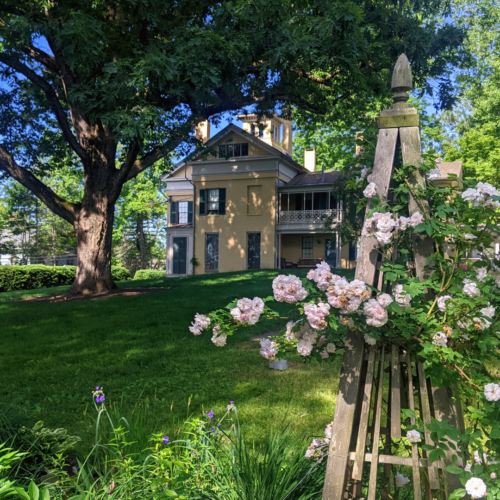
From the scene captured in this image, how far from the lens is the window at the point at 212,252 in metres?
25.7

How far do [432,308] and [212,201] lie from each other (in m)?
24.2

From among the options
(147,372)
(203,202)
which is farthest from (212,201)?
(147,372)

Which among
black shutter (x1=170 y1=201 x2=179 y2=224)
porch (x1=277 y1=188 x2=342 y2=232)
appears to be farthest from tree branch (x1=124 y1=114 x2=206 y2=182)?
black shutter (x1=170 y1=201 x2=179 y2=224)

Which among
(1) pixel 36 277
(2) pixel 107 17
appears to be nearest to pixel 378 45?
(2) pixel 107 17

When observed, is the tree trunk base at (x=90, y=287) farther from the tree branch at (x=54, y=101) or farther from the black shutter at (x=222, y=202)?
the black shutter at (x=222, y=202)

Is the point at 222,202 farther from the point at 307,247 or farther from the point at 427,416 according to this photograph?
the point at 427,416

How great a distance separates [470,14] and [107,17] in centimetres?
2364

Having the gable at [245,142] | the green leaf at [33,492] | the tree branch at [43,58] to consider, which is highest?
the gable at [245,142]

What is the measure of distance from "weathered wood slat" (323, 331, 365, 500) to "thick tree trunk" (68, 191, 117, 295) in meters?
11.7

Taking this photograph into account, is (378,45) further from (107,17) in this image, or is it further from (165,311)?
(165,311)

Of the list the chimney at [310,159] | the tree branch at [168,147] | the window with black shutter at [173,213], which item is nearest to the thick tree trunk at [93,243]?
the tree branch at [168,147]

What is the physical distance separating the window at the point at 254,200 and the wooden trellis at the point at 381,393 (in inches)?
891

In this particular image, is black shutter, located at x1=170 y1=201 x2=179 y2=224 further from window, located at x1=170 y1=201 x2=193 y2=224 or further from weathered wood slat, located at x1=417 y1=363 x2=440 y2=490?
weathered wood slat, located at x1=417 y1=363 x2=440 y2=490

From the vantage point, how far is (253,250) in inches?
983
